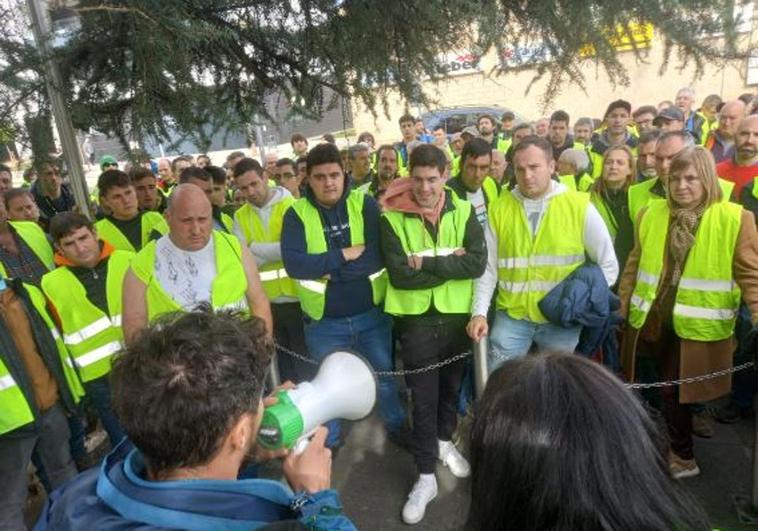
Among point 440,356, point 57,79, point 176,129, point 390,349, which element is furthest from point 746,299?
point 57,79

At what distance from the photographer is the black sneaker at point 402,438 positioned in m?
3.85

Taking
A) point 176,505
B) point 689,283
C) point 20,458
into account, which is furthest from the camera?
point 689,283

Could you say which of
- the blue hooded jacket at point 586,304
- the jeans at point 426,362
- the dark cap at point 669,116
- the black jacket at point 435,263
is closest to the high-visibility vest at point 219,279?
the black jacket at point 435,263

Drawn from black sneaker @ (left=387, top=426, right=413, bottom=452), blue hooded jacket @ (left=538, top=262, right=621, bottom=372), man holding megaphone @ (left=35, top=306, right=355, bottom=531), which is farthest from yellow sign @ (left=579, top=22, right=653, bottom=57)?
black sneaker @ (left=387, top=426, right=413, bottom=452)

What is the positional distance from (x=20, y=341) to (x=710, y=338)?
370 centimetres

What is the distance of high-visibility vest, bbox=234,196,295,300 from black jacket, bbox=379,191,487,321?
105 centimetres

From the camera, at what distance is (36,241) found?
3758 mm

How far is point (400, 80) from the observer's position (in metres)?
2.98

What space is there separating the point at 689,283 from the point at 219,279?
2.55m

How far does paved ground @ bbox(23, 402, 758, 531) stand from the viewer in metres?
3.05

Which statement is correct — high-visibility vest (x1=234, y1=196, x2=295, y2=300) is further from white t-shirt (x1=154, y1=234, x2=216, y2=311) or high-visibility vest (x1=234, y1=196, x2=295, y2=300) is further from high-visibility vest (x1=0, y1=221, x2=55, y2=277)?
high-visibility vest (x1=0, y1=221, x2=55, y2=277)

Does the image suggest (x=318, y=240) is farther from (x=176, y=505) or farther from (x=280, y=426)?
(x=176, y=505)

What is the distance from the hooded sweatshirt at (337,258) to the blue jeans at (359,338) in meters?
0.07

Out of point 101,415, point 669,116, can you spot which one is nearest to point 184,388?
point 101,415
